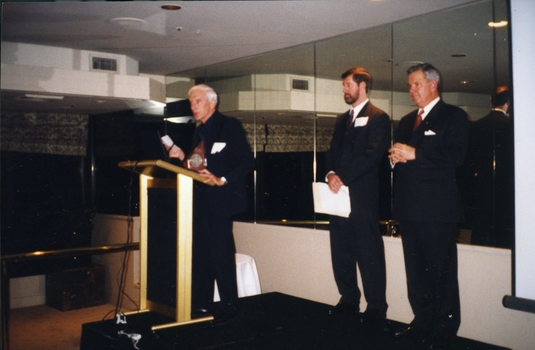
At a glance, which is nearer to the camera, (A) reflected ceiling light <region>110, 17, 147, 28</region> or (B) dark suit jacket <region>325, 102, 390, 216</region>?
(B) dark suit jacket <region>325, 102, 390, 216</region>

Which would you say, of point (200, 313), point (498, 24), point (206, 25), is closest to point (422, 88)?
point (498, 24)

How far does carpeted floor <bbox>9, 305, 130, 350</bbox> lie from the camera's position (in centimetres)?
431

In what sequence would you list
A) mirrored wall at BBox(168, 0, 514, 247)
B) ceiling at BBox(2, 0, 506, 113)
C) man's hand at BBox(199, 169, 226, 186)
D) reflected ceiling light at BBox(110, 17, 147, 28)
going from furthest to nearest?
reflected ceiling light at BBox(110, 17, 147, 28) → ceiling at BBox(2, 0, 506, 113) → mirrored wall at BBox(168, 0, 514, 247) → man's hand at BBox(199, 169, 226, 186)

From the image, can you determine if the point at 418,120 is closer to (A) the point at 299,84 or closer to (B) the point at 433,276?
(B) the point at 433,276

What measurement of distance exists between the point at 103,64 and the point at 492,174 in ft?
11.5

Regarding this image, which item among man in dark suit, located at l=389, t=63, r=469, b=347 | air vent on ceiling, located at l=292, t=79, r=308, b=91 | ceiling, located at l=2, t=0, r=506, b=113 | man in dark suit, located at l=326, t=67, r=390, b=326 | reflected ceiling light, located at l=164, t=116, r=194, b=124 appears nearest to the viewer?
man in dark suit, located at l=389, t=63, r=469, b=347

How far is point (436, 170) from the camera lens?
2.63 meters

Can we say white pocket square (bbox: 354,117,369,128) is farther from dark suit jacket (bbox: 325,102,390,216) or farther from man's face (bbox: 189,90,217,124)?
man's face (bbox: 189,90,217,124)

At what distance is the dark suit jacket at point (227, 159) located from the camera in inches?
103

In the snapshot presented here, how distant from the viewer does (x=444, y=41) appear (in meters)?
3.32

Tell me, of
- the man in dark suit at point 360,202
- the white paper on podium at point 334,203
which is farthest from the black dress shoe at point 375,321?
the white paper on podium at point 334,203

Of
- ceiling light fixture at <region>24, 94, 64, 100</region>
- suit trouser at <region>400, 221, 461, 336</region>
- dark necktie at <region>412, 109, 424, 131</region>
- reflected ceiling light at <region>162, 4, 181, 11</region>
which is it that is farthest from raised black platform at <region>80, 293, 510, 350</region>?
ceiling light fixture at <region>24, 94, 64, 100</region>

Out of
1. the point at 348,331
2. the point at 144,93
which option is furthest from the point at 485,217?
the point at 144,93

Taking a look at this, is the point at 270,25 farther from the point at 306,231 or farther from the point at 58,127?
the point at 58,127
